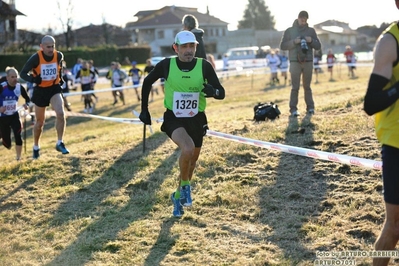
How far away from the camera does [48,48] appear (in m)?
10.2

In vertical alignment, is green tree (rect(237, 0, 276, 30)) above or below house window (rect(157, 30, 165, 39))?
above

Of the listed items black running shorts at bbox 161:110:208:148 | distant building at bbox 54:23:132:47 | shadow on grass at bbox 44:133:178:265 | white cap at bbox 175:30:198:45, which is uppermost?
distant building at bbox 54:23:132:47

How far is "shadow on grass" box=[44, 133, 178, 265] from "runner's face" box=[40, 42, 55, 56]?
205cm

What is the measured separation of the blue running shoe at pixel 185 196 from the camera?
6984 millimetres

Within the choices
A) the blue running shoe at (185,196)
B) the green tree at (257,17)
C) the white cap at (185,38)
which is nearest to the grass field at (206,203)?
the blue running shoe at (185,196)

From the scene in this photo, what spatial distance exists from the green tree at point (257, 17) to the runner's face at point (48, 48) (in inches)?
3983

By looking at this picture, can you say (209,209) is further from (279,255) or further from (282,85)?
(282,85)

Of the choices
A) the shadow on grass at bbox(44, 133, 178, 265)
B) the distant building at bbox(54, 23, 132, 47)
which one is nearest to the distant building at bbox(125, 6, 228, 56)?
the distant building at bbox(54, 23, 132, 47)

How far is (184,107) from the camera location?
6.81 metres

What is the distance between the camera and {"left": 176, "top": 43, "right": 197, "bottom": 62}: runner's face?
6711 millimetres

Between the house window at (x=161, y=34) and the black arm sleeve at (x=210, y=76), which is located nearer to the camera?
the black arm sleeve at (x=210, y=76)

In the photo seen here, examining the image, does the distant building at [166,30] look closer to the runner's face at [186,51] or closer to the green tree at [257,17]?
the green tree at [257,17]

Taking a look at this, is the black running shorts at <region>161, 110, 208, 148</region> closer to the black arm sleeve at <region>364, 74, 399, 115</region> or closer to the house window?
the black arm sleeve at <region>364, 74, 399, 115</region>

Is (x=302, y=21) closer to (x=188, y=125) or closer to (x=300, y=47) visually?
(x=300, y=47)
